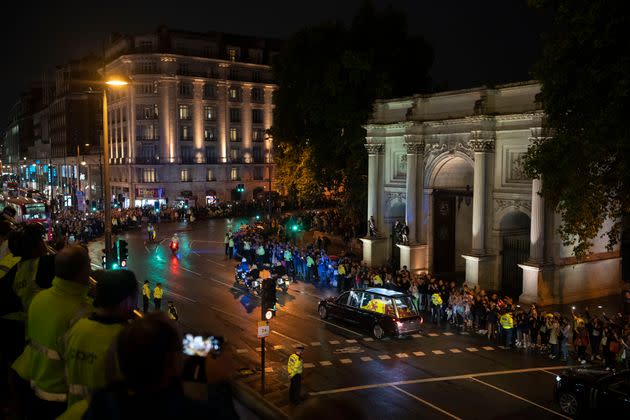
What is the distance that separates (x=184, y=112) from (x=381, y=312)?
201 ft

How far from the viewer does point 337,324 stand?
24.5 m

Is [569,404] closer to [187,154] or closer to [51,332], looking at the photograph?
[51,332]

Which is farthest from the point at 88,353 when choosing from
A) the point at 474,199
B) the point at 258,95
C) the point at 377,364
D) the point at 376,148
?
the point at 258,95

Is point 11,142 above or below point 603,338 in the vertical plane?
above

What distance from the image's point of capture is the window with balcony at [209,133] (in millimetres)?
80225

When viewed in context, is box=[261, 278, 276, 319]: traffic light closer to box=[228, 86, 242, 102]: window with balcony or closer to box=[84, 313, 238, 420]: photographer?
box=[84, 313, 238, 420]: photographer

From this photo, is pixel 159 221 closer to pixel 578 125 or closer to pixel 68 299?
pixel 578 125

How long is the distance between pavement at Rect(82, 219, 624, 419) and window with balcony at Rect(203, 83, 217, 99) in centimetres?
5293

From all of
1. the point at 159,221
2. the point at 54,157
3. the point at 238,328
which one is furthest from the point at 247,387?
the point at 54,157

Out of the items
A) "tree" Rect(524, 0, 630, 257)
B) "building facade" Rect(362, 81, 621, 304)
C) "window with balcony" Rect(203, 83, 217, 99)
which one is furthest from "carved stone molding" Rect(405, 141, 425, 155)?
"window with balcony" Rect(203, 83, 217, 99)

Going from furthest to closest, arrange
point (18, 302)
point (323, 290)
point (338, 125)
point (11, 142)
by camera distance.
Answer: point (11, 142)
point (338, 125)
point (323, 290)
point (18, 302)

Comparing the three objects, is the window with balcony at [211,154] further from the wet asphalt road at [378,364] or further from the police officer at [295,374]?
the police officer at [295,374]

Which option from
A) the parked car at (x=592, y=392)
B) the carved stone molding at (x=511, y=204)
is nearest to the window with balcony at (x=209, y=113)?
the carved stone molding at (x=511, y=204)

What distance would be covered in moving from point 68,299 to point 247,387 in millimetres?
11712
